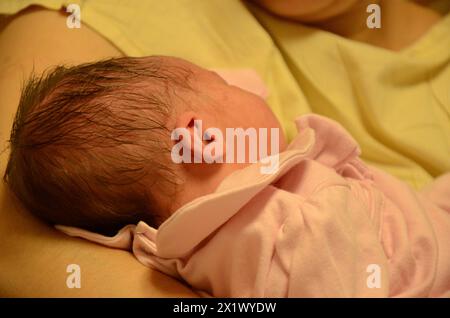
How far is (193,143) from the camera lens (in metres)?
0.79

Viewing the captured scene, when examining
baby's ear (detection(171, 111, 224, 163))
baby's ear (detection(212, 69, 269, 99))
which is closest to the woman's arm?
baby's ear (detection(171, 111, 224, 163))

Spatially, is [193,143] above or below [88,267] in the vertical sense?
above

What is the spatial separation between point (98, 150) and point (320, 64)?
0.59 m

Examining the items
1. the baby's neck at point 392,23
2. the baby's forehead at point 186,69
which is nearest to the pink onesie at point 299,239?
the baby's forehead at point 186,69

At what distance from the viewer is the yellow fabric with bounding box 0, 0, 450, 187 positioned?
108 centimetres

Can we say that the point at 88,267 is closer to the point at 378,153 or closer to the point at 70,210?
the point at 70,210

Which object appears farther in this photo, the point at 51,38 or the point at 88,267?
the point at 51,38

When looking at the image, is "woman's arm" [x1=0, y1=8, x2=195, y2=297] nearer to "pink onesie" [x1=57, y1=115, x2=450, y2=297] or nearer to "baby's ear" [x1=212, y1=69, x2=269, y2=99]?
"pink onesie" [x1=57, y1=115, x2=450, y2=297]

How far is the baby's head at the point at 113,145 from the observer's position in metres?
0.79

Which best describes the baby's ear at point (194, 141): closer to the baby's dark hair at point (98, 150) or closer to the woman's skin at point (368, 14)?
the baby's dark hair at point (98, 150)

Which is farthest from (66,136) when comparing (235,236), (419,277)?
(419,277)

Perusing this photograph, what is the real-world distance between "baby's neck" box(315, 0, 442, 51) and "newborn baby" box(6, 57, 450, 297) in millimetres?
446
